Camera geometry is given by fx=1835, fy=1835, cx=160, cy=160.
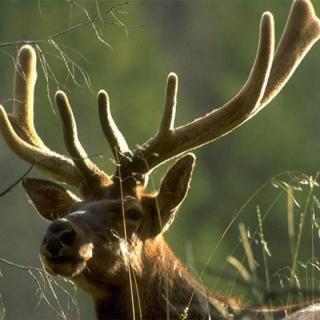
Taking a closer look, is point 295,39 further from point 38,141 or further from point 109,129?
point 38,141

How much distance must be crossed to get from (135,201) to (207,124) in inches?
27.5

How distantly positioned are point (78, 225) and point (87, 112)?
2308cm

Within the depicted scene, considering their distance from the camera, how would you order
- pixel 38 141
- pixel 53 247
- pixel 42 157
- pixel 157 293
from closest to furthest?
1. pixel 53 247
2. pixel 157 293
3. pixel 42 157
4. pixel 38 141

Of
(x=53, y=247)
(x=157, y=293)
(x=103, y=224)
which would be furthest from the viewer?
(x=157, y=293)

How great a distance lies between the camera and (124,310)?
959cm

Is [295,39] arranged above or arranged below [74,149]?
above

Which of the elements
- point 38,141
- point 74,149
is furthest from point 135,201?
point 38,141

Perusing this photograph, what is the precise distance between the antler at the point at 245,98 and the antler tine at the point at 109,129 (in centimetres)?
10

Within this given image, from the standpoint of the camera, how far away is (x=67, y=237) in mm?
9172

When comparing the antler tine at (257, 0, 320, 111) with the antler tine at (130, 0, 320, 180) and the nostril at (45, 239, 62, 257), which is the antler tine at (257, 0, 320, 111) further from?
the nostril at (45, 239, 62, 257)

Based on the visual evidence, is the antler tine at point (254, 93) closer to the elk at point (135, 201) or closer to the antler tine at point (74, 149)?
the elk at point (135, 201)

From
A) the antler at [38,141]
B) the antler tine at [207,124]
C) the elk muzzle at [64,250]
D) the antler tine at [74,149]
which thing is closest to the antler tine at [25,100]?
the antler at [38,141]

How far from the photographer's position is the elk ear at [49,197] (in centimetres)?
1020

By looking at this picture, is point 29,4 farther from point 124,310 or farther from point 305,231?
point 124,310
